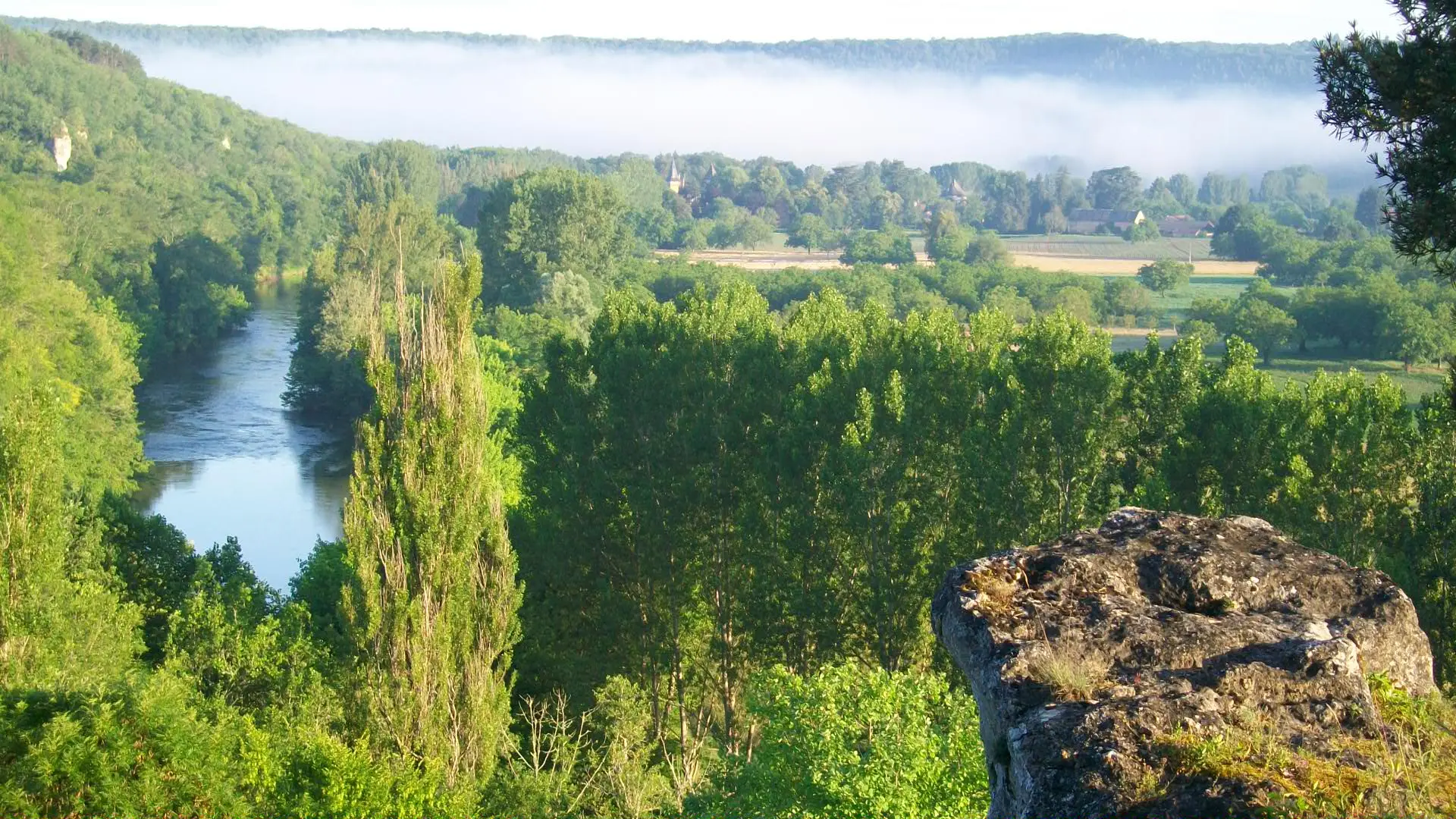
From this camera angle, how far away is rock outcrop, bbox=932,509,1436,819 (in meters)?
8.83

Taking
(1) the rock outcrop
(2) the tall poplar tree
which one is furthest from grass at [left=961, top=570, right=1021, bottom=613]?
(2) the tall poplar tree

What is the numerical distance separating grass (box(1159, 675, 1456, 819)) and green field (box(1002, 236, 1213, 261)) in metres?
104

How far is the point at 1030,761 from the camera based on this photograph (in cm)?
909

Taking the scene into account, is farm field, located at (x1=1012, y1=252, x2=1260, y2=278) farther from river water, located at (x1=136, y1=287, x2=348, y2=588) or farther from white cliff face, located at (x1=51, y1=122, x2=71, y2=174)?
white cliff face, located at (x1=51, y1=122, x2=71, y2=174)

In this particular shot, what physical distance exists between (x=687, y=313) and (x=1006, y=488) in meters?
8.12

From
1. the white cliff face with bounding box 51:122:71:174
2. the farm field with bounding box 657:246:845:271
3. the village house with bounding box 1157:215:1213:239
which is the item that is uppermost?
the white cliff face with bounding box 51:122:71:174

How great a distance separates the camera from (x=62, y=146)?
5433 inches

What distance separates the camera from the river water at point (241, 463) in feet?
152

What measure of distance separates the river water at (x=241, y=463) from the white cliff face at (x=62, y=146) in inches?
2935

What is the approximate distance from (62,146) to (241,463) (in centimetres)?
10088

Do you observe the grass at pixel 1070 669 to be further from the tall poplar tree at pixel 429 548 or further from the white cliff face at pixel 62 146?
the white cliff face at pixel 62 146

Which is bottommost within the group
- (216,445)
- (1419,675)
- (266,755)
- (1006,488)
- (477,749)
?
(216,445)

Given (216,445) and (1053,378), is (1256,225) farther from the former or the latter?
(1053,378)

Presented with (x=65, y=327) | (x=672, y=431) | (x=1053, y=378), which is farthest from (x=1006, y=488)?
(x=65, y=327)
